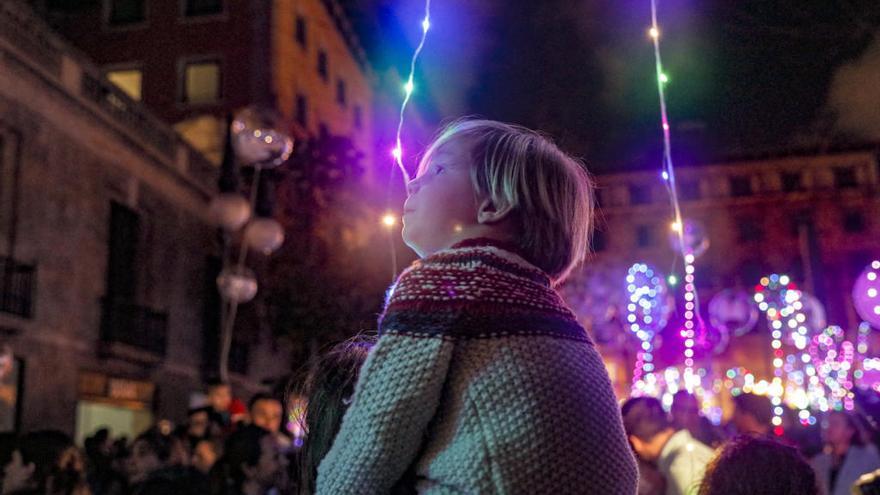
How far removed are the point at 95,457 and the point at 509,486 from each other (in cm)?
750

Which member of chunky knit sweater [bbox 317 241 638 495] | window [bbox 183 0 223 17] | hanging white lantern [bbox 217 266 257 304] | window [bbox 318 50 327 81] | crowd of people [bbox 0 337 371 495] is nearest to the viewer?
chunky knit sweater [bbox 317 241 638 495]

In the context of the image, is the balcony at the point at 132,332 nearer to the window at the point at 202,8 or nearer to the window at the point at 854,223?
the window at the point at 202,8

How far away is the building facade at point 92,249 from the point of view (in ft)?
48.2

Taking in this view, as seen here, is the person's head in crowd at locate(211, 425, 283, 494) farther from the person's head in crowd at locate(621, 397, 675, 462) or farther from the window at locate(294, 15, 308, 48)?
the window at locate(294, 15, 308, 48)

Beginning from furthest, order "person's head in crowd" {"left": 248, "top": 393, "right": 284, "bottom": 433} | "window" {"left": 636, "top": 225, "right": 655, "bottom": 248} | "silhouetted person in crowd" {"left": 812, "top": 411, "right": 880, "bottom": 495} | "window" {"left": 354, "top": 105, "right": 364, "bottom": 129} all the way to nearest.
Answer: "window" {"left": 636, "top": 225, "right": 655, "bottom": 248} < "window" {"left": 354, "top": 105, "right": 364, "bottom": 129} < "person's head in crowd" {"left": 248, "top": 393, "right": 284, "bottom": 433} < "silhouetted person in crowd" {"left": 812, "top": 411, "right": 880, "bottom": 495}

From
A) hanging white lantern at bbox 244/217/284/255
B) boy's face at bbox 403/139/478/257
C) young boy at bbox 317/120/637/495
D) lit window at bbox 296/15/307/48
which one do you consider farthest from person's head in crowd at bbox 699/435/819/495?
lit window at bbox 296/15/307/48

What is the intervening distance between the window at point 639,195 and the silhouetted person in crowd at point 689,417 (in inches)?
1812

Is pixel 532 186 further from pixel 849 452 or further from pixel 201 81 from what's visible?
pixel 201 81

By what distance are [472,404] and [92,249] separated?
16510 millimetres

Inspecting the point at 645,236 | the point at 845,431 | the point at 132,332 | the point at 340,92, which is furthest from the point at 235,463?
the point at 645,236

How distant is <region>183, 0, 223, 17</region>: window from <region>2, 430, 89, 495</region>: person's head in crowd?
24.2 m

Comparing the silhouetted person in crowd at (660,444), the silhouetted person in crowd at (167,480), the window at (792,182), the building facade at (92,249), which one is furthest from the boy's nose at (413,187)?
the window at (792,182)

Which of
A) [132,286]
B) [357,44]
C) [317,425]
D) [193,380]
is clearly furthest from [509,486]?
[357,44]

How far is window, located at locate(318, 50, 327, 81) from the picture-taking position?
32.3 meters
